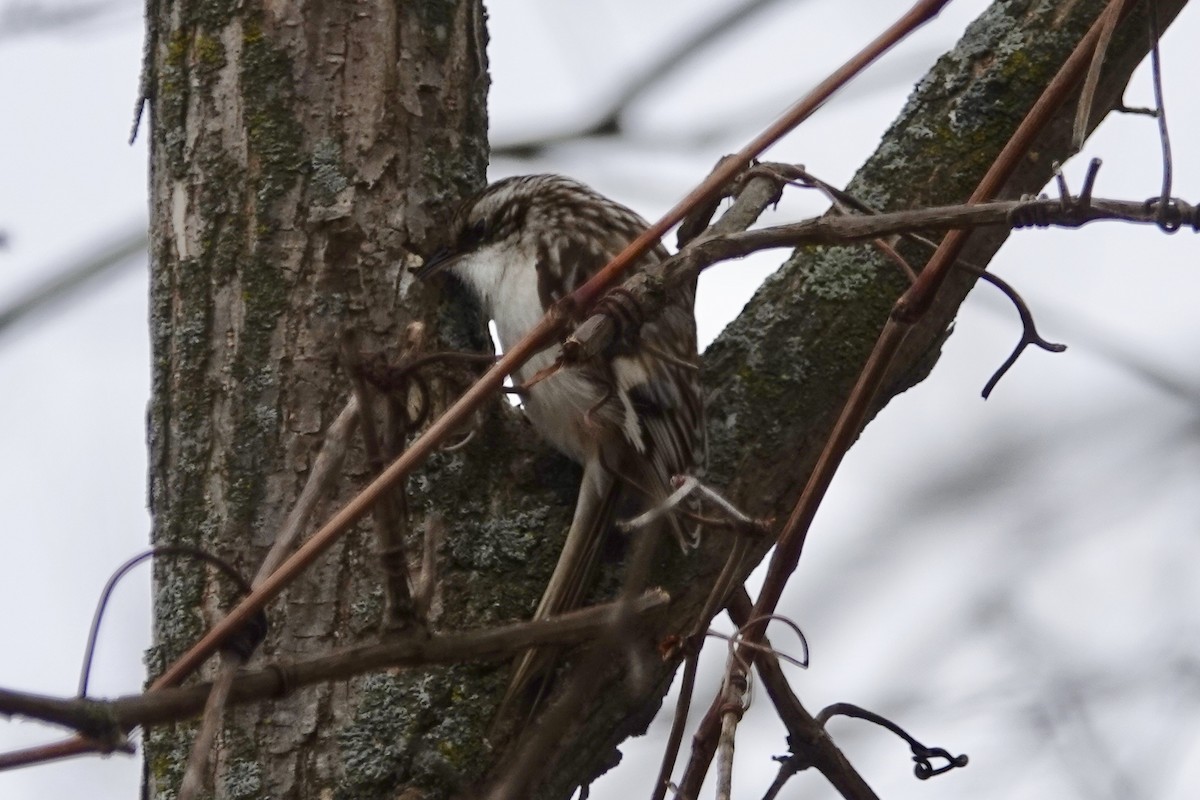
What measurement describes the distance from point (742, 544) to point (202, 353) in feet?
3.02

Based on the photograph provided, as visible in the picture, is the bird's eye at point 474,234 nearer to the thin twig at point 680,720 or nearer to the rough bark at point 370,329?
the rough bark at point 370,329

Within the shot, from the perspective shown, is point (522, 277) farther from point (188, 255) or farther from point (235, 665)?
point (235, 665)

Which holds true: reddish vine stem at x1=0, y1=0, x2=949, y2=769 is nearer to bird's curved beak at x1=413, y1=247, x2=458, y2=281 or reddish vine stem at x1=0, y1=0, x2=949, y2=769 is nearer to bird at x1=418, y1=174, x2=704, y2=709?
bird at x1=418, y1=174, x2=704, y2=709

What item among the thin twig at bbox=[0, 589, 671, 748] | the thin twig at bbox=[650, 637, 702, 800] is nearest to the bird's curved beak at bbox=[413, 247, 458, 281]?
the thin twig at bbox=[650, 637, 702, 800]

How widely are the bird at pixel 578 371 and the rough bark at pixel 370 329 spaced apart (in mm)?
49

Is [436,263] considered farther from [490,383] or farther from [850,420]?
[490,383]

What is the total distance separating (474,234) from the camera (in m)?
2.39

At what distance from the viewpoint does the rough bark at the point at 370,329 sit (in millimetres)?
1899

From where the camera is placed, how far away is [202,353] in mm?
2086

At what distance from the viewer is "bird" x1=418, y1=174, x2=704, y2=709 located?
79.2 inches

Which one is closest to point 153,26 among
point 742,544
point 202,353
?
point 202,353

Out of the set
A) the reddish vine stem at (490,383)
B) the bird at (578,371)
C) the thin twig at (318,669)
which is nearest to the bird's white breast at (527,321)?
the bird at (578,371)

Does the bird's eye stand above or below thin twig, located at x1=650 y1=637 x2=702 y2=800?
above

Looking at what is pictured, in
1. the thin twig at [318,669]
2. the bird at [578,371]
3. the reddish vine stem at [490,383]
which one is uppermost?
the bird at [578,371]
